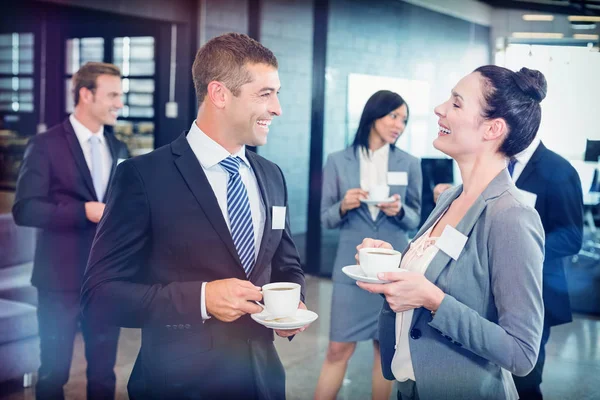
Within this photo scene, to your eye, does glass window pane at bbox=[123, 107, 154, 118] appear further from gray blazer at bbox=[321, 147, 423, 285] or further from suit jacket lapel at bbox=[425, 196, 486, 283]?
suit jacket lapel at bbox=[425, 196, 486, 283]

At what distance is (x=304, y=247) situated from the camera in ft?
21.1

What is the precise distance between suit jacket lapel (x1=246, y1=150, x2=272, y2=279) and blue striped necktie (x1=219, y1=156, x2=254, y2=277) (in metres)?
0.02

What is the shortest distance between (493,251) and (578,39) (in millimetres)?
4662

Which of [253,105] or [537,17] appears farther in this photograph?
[537,17]

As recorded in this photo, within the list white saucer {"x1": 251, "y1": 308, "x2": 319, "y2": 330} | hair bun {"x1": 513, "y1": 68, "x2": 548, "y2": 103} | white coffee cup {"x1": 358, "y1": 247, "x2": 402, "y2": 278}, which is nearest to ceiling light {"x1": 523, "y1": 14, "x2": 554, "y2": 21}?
hair bun {"x1": 513, "y1": 68, "x2": 548, "y2": 103}

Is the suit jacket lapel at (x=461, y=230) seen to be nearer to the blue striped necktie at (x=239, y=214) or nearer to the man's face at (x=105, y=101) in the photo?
the blue striped necktie at (x=239, y=214)

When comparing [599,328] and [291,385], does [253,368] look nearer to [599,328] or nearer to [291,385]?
[291,385]

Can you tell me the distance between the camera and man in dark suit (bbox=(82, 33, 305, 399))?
1.53 metres

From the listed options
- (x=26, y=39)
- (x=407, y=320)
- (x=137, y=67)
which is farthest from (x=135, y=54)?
(x=407, y=320)

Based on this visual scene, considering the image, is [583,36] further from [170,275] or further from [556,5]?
[170,275]

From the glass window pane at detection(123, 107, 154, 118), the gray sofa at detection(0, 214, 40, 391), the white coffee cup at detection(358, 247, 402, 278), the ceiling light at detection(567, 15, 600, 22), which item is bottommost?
the gray sofa at detection(0, 214, 40, 391)

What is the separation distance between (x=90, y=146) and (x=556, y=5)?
447cm

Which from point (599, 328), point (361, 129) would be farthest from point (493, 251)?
point (599, 328)

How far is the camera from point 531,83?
1.62 metres
